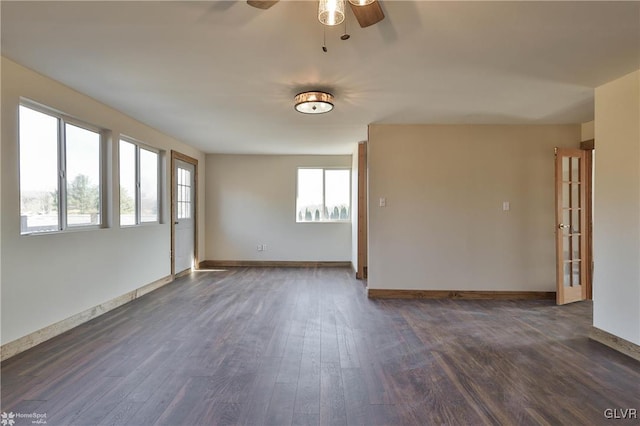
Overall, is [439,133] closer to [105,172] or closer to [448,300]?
[448,300]

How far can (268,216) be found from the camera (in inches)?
259

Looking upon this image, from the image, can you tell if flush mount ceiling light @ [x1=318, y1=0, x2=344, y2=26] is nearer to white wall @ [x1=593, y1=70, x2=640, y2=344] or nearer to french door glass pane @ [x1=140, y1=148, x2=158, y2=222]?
white wall @ [x1=593, y1=70, x2=640, y2=344]

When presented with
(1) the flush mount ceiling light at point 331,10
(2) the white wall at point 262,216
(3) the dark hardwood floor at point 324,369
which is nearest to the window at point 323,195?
(2) the white wall at point 262,216

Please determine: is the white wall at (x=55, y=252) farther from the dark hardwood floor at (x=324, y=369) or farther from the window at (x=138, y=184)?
the dark hardwood floor at (x=324, y=369)

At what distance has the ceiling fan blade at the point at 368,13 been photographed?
1.65 m

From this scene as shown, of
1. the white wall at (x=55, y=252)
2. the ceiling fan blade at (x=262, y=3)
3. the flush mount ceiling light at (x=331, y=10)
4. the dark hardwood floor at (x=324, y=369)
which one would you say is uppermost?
the ceiling fan blade at (x=262, y=3)

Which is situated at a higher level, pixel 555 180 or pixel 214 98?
pixel 214 98

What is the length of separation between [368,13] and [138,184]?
3.91 m

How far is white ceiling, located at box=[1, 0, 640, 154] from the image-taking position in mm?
1881

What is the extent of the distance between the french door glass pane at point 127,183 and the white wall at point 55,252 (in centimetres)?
17

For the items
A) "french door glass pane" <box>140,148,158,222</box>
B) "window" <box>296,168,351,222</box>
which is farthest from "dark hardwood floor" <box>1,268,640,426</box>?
"window" <box>296,168,351,222</box>

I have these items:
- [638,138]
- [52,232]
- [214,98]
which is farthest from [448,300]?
[52,232]

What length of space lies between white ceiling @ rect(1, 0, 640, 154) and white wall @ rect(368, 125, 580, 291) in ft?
1.61

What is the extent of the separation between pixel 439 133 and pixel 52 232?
450 centimetres
